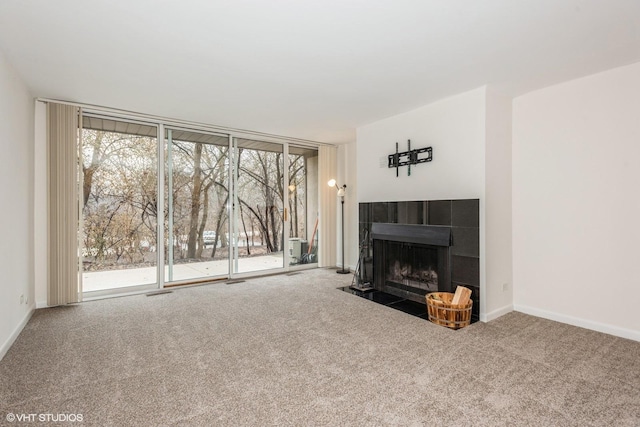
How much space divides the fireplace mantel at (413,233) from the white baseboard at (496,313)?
0.80m

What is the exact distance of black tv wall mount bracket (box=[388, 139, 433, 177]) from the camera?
3.79 metres

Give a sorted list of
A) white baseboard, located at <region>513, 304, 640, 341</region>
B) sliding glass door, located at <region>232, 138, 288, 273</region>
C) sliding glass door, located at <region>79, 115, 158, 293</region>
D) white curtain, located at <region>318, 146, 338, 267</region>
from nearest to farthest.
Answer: white baseboard, located at <region>513, 304, 640, 341</region> → sliding glass door, located at <region>79, 115, 158, 293</region> → sliding glass door, located at <region>232, 138, 288, 273</region> → white curtain, located at <region>318, 146, 338, 267</region>

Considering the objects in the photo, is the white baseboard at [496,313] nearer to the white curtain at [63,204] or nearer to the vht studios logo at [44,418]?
the vht studios logo at [44,418]

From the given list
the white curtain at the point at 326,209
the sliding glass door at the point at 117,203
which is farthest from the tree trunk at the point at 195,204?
the white curtain at the point at 326,209

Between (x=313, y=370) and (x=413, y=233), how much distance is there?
7.10 ft

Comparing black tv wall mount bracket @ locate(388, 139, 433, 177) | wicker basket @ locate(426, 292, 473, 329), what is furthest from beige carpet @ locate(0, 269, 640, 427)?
black tv wall mount bracket @ locate(388, 139, 433, 177)

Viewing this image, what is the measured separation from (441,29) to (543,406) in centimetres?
250

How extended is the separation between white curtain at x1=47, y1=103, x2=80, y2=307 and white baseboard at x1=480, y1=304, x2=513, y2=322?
15.4ft

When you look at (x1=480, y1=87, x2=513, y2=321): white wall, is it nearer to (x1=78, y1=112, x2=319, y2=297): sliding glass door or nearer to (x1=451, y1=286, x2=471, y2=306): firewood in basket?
(x1=451, y1=286, x2=471, y2=306): firewood in basket

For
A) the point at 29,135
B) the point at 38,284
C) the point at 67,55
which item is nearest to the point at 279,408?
the point at 67,55

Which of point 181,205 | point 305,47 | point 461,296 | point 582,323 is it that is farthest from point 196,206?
point 582,323

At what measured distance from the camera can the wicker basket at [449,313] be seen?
303 cm

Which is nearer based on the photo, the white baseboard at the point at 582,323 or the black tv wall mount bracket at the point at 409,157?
the white baseboard at the point at 582,323

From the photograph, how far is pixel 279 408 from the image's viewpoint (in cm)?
181
